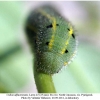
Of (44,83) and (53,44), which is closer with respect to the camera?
(44,83)

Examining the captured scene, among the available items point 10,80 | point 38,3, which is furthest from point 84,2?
point 10,80

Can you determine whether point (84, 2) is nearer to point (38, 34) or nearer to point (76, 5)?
point (76, 5)

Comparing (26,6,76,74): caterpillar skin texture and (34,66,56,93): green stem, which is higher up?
(26,6,76,74): caterpillar skin texture

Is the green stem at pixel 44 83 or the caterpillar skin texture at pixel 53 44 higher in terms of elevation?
the caterpillar skin texture at pixel 53 44

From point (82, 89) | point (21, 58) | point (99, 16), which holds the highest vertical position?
point (99, 16)
